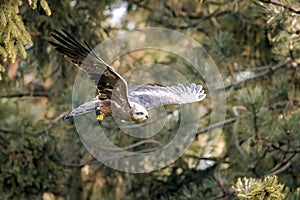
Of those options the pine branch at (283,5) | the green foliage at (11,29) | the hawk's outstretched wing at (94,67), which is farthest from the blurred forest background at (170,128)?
the hawk's outstretched wing at (94,67)

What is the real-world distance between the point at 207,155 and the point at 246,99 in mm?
1097

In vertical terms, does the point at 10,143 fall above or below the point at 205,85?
below

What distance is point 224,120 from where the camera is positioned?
5.00 m

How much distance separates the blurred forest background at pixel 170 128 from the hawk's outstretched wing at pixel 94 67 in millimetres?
1116

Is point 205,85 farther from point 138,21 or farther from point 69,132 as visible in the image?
point 138,21

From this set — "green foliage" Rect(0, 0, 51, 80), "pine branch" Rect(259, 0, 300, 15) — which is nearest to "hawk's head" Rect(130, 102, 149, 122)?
"green foliage" Rect(0, 0, 51, 80)

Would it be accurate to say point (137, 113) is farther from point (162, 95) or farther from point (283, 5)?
point (283, 5)

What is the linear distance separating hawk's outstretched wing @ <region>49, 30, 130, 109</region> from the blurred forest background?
3.66ft

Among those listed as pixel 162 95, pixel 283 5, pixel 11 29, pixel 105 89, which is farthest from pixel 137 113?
pixel 283 5

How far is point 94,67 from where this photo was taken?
2.89 m

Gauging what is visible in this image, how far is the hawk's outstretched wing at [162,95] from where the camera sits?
3.18 metres

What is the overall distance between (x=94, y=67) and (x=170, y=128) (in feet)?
7.31

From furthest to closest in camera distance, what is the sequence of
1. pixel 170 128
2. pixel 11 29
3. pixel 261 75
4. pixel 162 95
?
pixel 170 128
pixel 261 75
pixel 162 95
pixel 11 29

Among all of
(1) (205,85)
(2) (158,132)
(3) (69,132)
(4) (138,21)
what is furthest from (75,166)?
(4) (138,21)
